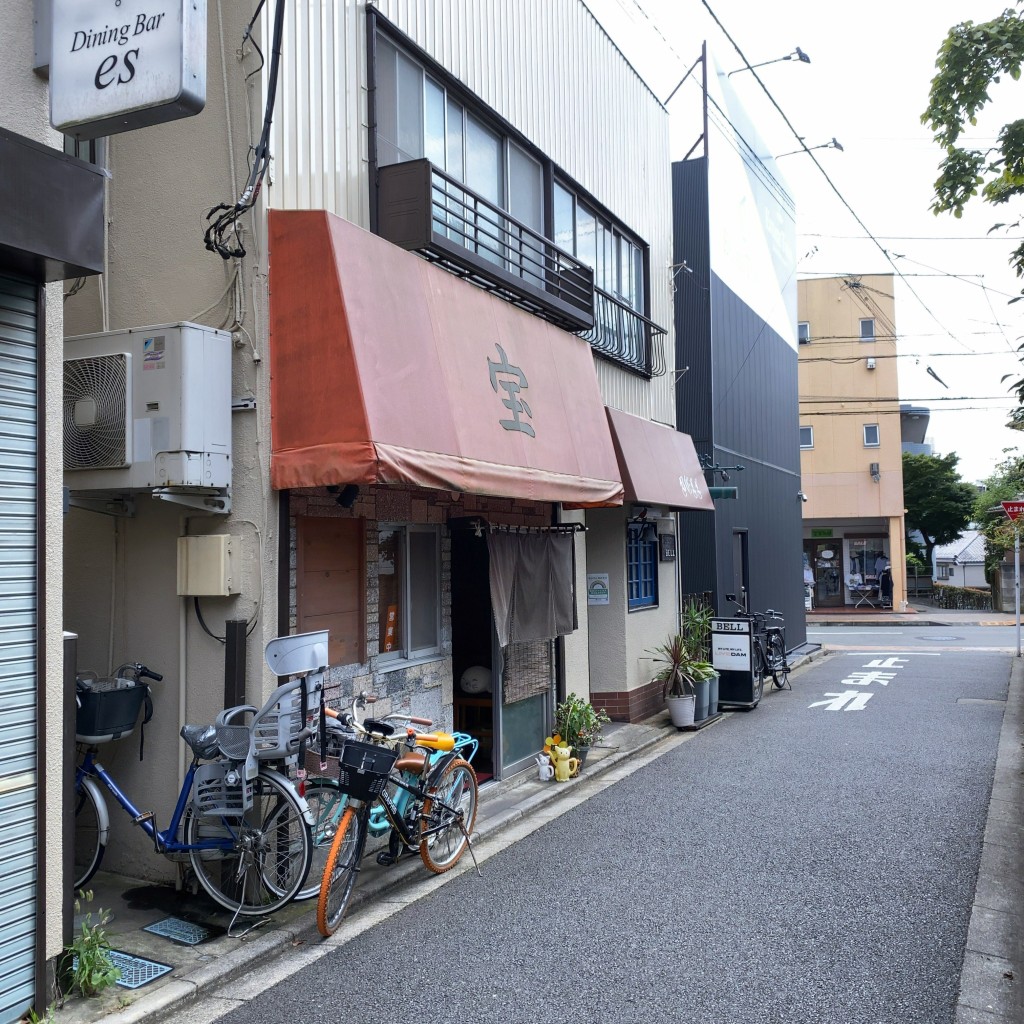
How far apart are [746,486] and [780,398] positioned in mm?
3966

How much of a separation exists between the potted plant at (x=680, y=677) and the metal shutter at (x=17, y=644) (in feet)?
29.5

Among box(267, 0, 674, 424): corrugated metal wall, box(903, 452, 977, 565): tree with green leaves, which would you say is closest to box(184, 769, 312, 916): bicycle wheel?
box(267, 0, 674, 424): corrugated metal wall

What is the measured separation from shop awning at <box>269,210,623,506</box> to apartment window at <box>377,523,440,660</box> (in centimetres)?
110

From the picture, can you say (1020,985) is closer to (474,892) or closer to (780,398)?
(474,892)

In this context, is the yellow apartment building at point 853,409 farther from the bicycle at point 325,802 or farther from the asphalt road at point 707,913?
the bicycle at point 325,802

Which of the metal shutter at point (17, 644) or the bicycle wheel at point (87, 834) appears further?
the bicycle wheel at point (87, 834)

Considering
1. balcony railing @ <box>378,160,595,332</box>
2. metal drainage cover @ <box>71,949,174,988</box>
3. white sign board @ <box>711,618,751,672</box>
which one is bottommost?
metal drainage cover @ <box>71,949,174,988</box>

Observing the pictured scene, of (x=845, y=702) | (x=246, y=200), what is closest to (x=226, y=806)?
(x=246, y=200)

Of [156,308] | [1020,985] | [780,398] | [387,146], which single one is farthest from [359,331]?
[780,398]

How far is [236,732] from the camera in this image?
17.7 ft

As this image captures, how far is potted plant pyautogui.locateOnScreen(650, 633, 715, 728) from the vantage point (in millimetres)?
12016

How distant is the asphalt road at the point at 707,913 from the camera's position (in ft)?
15.2

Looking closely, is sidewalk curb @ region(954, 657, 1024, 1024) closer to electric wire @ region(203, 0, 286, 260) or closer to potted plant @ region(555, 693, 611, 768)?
potted plant @ region(555, 693, 611, 768)

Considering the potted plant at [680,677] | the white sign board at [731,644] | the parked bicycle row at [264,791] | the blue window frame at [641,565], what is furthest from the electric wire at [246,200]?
the white sign board at [731,644]
